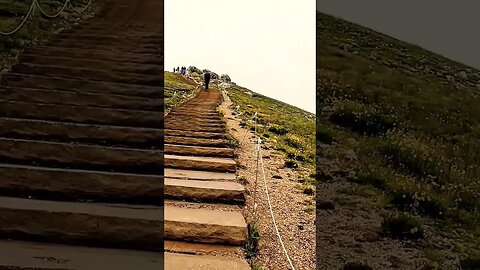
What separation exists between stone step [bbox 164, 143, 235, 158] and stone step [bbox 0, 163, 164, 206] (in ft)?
5.37

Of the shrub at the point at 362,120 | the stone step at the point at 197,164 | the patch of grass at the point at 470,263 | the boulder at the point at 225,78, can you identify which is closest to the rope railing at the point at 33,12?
the stone step at the point at 197,164

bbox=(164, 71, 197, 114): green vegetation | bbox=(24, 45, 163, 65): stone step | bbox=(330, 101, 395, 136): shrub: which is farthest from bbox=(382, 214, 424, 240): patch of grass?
bbox=(164, 71, 197, 114): green vegetation

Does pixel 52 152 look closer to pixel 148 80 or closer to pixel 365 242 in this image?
pixel 148 80

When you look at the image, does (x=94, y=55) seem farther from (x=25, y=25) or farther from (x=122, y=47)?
(x=25, y=25)

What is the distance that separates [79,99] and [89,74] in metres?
0.65

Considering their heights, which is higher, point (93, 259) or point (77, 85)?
point (77, 85)

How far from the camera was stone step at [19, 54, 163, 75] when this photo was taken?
4.61 metres

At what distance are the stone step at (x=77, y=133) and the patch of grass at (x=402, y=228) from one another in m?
1.80

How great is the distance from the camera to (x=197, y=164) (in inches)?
163

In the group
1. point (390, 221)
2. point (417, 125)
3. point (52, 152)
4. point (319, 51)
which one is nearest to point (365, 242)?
point (390, 221)

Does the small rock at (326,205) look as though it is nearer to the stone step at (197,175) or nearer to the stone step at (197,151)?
the stone step at (197,175)

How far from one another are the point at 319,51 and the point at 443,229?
33.6 feet

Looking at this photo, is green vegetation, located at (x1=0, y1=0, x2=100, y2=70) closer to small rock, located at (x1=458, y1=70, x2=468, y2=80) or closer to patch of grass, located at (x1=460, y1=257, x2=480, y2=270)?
patch of grass, located at (x1=460, y1=257, x2=480, y2=270)

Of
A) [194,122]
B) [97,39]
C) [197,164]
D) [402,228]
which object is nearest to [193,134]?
[194,122]
